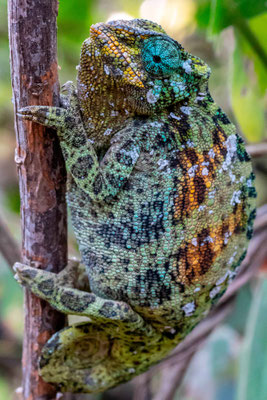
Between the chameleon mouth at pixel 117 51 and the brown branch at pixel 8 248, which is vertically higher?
the chameleon mouth at pixel 117 51

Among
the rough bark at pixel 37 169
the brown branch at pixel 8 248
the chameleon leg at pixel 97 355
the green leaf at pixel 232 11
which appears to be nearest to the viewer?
the rough bark at pixel 37 169

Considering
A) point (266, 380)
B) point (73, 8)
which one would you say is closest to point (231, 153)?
point (266, 380)

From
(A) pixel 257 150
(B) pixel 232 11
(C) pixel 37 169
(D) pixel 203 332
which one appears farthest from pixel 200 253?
(B) pixel 232 11

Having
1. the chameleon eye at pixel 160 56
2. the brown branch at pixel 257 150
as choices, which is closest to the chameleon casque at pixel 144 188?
the chameleon eye at pixel 160 56

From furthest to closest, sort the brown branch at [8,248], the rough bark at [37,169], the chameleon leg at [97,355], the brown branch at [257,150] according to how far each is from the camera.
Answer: the brown branch at [257,150]
the brown branch at [8,248]
the chameleon leg at [97,355]
the rough bark at [37,169]

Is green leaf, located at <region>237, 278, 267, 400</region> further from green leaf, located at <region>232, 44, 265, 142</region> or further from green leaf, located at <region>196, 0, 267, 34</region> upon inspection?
green leaf, located at <region>196, 0, 267, 34</region>

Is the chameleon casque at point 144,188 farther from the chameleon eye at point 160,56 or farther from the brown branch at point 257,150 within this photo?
the brown branch at point 257,150

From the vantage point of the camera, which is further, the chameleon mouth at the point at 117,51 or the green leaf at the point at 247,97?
the green leaf at the point at 247,97
